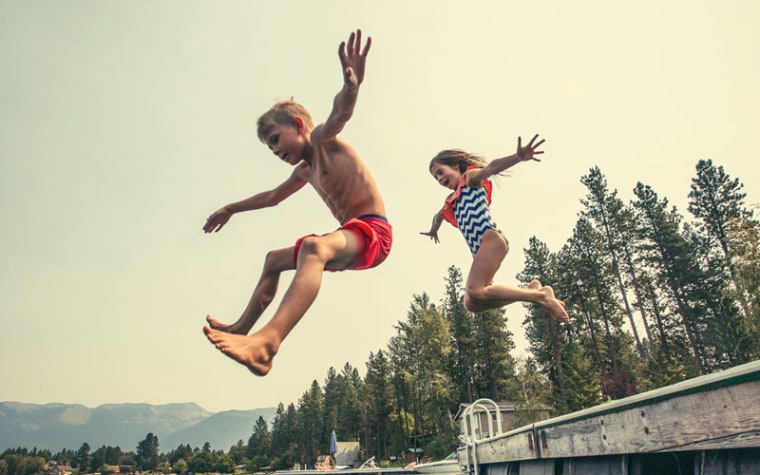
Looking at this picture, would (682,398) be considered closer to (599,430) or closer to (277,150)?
(599,430)

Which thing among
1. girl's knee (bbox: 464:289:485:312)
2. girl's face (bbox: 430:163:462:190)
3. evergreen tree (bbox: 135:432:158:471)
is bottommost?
girl's knee (bbox: 464:289:485:312)

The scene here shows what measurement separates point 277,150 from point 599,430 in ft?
8.16

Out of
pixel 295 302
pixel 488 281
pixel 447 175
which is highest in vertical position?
pixel 447 175

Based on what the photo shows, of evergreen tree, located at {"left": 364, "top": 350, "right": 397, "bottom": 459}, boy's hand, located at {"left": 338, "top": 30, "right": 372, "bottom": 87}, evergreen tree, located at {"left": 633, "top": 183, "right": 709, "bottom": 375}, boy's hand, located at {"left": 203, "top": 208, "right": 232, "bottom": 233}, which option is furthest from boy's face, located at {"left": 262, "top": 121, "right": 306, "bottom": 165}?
evergreen tree, located at {"left": 364, "top": 350, "right": 397, "bottom": 459}

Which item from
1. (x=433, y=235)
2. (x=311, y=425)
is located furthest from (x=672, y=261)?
(x=311, y=425)

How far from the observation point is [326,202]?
341 centimetres

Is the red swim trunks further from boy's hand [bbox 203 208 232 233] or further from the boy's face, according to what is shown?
boy's hand [bbox 203 208 232 233]

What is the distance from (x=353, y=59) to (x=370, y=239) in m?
1.07

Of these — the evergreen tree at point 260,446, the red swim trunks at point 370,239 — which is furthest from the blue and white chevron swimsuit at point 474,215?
the evergreen tree at point 260,446

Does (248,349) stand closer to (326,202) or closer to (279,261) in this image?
(279,261)

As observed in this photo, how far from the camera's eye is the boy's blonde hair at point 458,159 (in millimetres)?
4754

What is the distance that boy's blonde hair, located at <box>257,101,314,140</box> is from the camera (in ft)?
10.0

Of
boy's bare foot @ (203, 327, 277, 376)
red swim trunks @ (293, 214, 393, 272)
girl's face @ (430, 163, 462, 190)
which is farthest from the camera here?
girl's face @ (430, 163, 462, 190)

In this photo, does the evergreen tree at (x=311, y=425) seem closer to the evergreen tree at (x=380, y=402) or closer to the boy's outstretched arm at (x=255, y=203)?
the evergreen tree at (x=380, y=402)
